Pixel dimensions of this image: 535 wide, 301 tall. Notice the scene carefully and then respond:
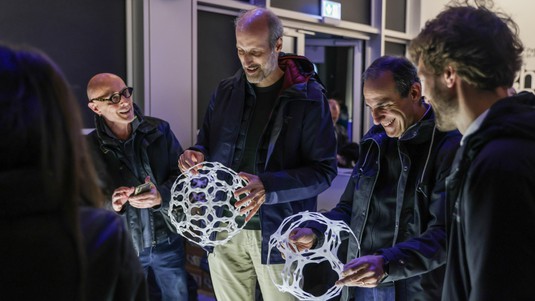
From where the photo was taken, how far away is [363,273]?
70.7 inches

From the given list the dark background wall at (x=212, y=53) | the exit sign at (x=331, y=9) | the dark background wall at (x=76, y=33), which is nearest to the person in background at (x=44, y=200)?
the dark background wall at (x=76, y=33)

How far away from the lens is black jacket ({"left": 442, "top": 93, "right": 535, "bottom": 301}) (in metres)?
1.13

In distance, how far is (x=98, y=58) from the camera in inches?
149

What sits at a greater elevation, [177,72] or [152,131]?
[177,72]

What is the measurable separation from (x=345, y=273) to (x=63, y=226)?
1.02m

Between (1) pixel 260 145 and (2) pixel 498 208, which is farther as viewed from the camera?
(1) pixel 260 145

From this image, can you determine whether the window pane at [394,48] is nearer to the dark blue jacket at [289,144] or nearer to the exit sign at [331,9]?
the exit sign at [331,9]

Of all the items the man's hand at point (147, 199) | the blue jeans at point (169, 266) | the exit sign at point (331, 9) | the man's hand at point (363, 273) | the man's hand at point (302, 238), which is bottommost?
the blue jeans at point (169, 266)

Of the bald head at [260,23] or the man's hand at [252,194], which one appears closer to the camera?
the man's hand at [252,194]

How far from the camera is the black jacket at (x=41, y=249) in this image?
951 millimetres

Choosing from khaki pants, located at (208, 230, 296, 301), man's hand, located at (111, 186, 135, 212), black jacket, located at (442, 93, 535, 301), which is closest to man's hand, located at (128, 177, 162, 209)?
man's hand, located at (111, 186, 135, 212)

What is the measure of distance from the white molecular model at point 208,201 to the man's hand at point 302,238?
0.29 meters

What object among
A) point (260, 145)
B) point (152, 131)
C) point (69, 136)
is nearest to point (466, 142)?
point (69, 136)

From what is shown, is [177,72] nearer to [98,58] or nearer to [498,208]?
[98,58]
